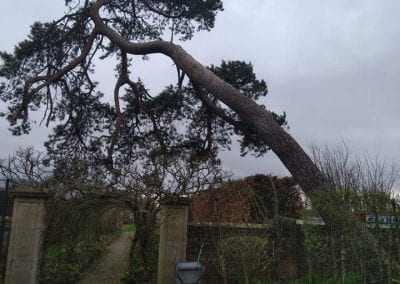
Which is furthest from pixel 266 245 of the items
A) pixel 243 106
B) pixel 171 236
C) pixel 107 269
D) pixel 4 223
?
pixel 107 269

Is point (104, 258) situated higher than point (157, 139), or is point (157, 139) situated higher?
point (157, 139)

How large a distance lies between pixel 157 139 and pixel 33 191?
7.16 m

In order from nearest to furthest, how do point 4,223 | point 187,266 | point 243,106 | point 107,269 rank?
point 187,266 < point 4,223 < point 243,106 < point 107,269

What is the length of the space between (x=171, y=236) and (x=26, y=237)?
2582 mm

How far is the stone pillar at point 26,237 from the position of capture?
27.8 feet

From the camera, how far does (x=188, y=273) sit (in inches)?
339

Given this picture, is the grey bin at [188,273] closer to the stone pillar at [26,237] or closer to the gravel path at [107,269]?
the stone pillar at [26,237]

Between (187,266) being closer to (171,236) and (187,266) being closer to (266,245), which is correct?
(171,236)

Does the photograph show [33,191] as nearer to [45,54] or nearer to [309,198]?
[309,198]

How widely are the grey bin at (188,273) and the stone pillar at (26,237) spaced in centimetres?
248

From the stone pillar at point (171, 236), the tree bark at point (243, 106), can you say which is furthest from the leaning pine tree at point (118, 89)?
the stone pillar at point (171, 236)

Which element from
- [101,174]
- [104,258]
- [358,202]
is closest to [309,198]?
[358,202]

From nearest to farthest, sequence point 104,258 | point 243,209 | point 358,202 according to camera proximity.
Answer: point 358,202
point 243,209
point 104,258

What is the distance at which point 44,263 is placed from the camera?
9.07 m
